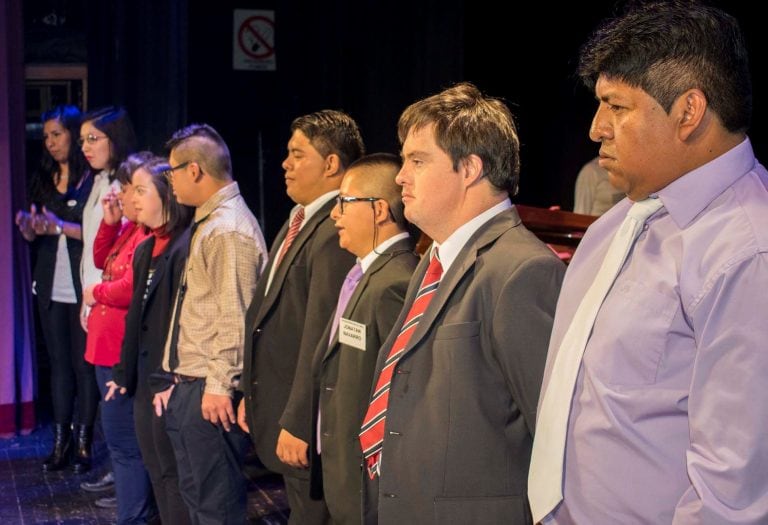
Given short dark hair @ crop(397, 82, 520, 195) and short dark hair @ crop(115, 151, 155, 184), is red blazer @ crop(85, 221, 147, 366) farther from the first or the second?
short dark hair @ crop(397, 82, 520, 195)

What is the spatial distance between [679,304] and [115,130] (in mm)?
4028

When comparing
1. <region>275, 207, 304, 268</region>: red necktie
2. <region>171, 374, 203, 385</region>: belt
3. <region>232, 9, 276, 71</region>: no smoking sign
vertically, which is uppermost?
<region>232, 9, 276, 71</region>: no smoking sign

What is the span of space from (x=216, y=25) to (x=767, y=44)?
3.58 meters

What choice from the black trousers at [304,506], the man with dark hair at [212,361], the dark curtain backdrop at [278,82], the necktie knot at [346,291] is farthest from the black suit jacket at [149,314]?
the dark curtain backdrop at [278,82]

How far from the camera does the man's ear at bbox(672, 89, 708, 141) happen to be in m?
1.57

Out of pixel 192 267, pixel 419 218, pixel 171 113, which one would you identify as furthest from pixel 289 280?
pixel 171 113

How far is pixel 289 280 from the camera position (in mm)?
3303

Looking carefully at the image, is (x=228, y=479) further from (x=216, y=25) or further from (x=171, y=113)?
(x=216, y=25)

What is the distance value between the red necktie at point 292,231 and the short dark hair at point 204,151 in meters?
0.39

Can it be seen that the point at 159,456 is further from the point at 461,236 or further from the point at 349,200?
the point at 461,236

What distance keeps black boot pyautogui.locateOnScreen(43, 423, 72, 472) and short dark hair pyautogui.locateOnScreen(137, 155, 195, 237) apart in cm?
190

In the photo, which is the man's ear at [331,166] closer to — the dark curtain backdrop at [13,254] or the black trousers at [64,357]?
the black trousers at [64,357]

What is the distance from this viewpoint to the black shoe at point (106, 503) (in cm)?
467

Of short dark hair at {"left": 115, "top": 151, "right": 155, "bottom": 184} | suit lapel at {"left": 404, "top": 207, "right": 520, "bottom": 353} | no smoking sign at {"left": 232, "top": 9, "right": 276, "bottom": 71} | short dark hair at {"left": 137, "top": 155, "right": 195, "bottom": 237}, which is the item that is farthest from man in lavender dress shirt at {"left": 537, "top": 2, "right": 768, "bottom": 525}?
no smoking sign at {"left": 232, "top": 9, "right": 276, "bottom": 71}
